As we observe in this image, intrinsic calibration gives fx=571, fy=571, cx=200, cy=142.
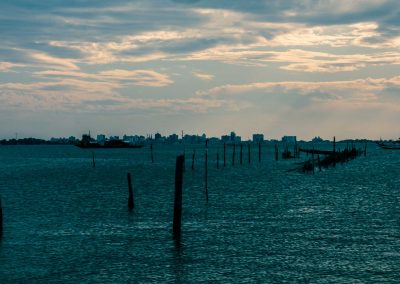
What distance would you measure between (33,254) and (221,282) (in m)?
10.1

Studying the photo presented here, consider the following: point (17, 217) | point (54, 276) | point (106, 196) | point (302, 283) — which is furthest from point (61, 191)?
point (302, 283)

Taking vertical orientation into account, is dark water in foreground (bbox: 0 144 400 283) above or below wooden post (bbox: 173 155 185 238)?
below

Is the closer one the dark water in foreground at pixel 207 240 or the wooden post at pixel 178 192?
the dark water in foreground at pixel 207 240

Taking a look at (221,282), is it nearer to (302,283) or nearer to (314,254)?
(302,283)

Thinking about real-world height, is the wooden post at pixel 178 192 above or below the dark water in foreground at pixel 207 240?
above

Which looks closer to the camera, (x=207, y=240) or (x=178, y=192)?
(x=207, y=240)

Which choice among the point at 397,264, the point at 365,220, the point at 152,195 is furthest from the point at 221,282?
the point at 152,195

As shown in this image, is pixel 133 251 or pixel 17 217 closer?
pixel 133 251

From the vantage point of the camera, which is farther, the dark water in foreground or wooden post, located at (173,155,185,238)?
wooden post, located at (173,155,185,238)

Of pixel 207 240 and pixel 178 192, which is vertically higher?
pixel 178 192

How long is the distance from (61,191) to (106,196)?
900cm

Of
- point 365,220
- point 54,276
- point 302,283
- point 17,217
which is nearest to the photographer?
point 302,283

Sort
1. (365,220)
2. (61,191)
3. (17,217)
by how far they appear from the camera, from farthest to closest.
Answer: (61,191), (17,217), (365,220)

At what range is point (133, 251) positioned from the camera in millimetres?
27875
